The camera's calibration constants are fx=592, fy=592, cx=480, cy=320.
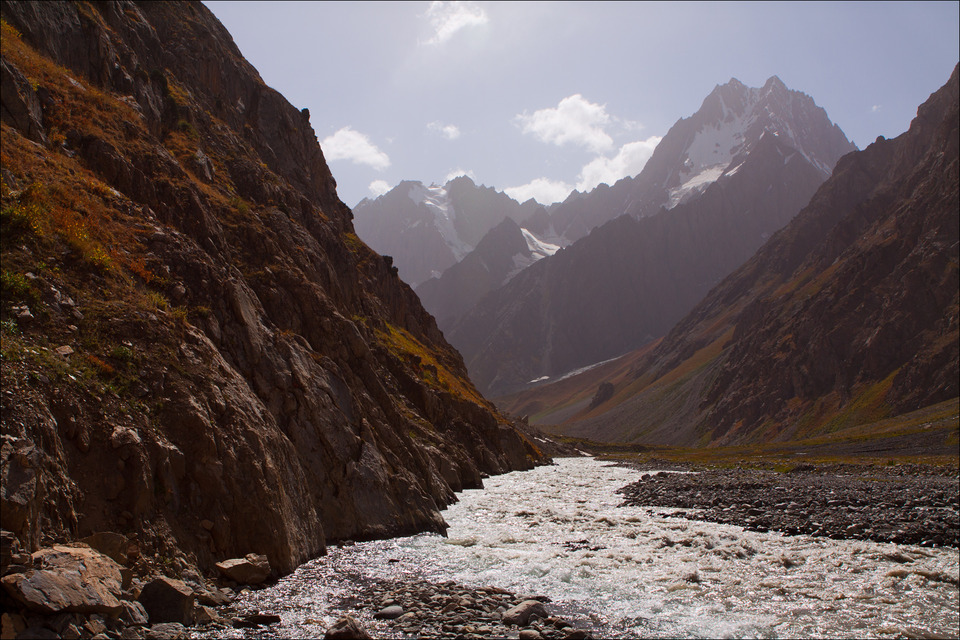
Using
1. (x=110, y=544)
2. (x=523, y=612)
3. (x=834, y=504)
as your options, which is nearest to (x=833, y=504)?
(x=834, y=504)

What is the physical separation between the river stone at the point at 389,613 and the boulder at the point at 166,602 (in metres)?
4.72

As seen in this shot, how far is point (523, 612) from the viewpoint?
53.4 ft

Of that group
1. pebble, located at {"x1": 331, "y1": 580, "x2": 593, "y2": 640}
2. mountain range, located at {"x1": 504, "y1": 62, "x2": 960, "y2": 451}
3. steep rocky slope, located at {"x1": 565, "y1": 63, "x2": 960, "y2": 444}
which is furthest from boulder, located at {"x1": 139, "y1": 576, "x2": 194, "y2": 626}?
steep rocky slope, located at {"x1": 565, "y1": 63, "x2": 960, "y2": 444}

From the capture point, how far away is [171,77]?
5641cm

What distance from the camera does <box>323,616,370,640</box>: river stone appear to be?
46.1 feet

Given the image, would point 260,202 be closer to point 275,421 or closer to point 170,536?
point 275,421

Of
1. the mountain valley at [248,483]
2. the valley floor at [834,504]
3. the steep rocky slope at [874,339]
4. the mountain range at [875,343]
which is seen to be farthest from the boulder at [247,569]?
the steep rocky slope at [874,339]

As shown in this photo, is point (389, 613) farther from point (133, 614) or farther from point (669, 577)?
point (669, 577)

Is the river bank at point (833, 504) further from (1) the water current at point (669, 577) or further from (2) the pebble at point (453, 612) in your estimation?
(2) the pebble at point (453, 612)

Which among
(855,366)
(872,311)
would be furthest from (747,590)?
(872,311)

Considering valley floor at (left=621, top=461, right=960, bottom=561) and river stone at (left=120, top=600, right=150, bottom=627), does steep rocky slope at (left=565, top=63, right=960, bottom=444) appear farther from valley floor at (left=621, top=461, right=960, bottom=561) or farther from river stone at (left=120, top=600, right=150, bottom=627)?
river stone at (left=120, top=600, right=150, bottom=627)

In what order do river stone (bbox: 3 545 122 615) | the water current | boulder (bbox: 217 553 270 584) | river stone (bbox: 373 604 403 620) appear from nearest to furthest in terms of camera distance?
river stone (bbox: 3 545 122 615) < river stone (bbox: 373 604 403 620) < the water current < boulder (bbox: 217 553 270 584)

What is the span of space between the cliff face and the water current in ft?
8.31

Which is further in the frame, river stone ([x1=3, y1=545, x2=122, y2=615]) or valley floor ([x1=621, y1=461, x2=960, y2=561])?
valley floor ([x1=621, y1=461, x2=960, y2=561])
